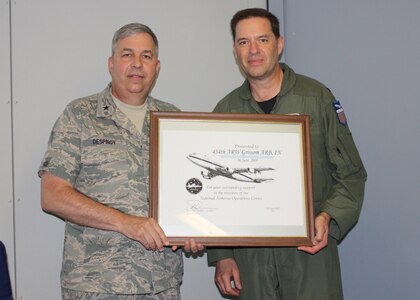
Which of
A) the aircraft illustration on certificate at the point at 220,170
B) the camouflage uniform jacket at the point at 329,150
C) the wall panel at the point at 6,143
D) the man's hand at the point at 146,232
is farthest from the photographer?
the wall panel at the point at 6,143

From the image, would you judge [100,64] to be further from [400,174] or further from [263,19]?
[400,174]

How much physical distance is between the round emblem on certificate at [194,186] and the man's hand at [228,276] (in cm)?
46

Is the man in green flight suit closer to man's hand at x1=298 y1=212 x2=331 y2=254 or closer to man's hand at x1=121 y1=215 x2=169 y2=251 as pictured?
man's hand at x1=298 y1=212 x2=331 y2=254

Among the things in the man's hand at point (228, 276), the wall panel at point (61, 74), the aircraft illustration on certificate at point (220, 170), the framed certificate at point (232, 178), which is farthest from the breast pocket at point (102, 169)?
the man's hand at point (228, 276)

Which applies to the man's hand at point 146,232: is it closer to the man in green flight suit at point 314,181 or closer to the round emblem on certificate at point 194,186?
the round emblem on certificate at point 194,186

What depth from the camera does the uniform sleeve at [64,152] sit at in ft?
6.89

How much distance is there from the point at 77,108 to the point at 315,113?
40.5 inches

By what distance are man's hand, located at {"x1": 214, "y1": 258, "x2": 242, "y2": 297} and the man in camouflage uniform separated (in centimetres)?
Answer: 20

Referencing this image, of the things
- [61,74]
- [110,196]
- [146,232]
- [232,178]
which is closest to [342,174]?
[232,178]

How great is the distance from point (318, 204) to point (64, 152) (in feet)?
3.61

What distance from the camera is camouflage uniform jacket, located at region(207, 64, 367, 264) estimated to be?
220 centimetres

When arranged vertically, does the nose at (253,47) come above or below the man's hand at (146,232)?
above

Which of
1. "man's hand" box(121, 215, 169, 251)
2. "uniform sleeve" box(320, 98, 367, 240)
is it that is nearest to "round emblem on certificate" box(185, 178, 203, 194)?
"man's hand" box(121, 215, 169, 251)

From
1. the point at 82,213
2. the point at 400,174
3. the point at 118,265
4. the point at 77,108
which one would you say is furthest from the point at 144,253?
the point at 400,174
